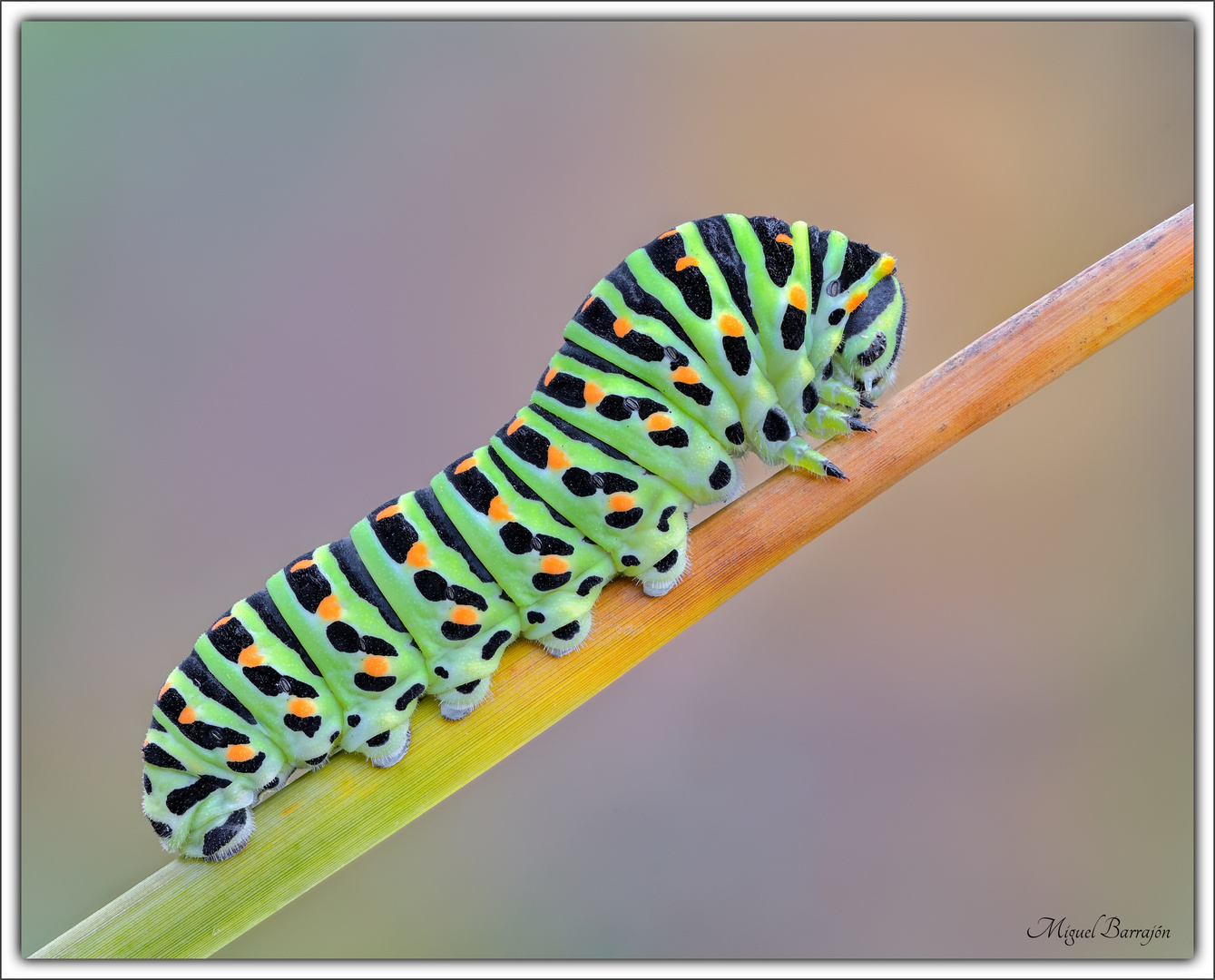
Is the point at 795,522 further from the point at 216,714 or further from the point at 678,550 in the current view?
the point at 216,714

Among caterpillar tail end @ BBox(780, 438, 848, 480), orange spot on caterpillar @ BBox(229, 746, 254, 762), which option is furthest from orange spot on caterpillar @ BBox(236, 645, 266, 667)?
caterpillar tail end @ BBox(780, 438, 848, 480)

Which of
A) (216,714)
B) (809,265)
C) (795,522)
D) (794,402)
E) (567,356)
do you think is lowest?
(216,714)

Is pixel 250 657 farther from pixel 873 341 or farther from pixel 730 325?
pixel 873 341

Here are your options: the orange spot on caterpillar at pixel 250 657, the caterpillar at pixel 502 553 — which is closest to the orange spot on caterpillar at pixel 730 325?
the caterpillar at pixel 502 553

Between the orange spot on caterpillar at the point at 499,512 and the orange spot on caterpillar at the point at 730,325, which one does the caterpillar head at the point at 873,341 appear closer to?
the orange spot on caterpillar at the point at 730,325

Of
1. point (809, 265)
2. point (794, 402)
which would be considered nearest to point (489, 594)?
point (794, 402)

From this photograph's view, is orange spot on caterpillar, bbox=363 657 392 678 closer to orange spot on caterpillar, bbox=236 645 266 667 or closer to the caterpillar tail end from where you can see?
orange spot on caterpillar, bbox=236 645 266 667

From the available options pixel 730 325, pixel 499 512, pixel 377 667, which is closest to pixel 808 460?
pixel 730 325
